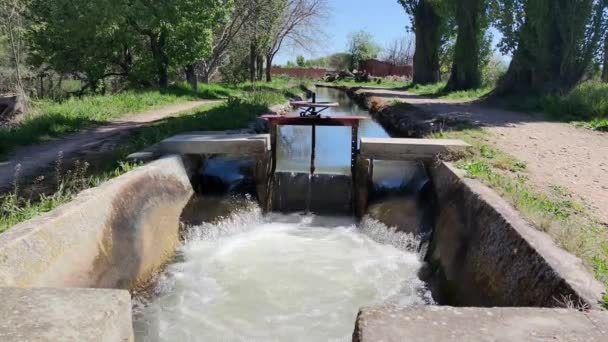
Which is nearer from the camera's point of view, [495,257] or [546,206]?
[495,257]

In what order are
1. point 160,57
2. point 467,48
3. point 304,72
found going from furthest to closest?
1. point 304,72
2. point 467,48
3. point 160,57

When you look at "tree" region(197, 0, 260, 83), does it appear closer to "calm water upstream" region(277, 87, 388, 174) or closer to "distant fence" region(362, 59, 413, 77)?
"calm water upstream" region(277, 87, 388, 174)

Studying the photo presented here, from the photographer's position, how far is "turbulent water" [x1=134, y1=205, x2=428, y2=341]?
15.5 feet

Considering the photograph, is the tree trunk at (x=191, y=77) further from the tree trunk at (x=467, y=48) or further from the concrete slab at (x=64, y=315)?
the concrete slab at (x=64, y=315)

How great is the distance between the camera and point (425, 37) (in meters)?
30.0

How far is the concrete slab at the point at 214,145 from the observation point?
7965mm

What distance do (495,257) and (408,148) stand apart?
3475 mm

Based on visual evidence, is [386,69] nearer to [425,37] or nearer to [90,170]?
[425,37]

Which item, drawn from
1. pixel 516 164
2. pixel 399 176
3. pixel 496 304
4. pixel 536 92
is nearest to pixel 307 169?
pixel 399 176

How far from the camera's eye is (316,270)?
6.02 metres

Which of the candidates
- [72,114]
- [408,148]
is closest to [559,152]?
[408,148]

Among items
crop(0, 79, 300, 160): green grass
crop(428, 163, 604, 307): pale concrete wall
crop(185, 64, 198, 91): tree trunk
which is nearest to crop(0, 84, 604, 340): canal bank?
crop(428, 163, 604, 307): pale concrete wall

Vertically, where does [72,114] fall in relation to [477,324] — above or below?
above

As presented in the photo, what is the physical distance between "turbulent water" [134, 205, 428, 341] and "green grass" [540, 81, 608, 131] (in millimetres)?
6737
